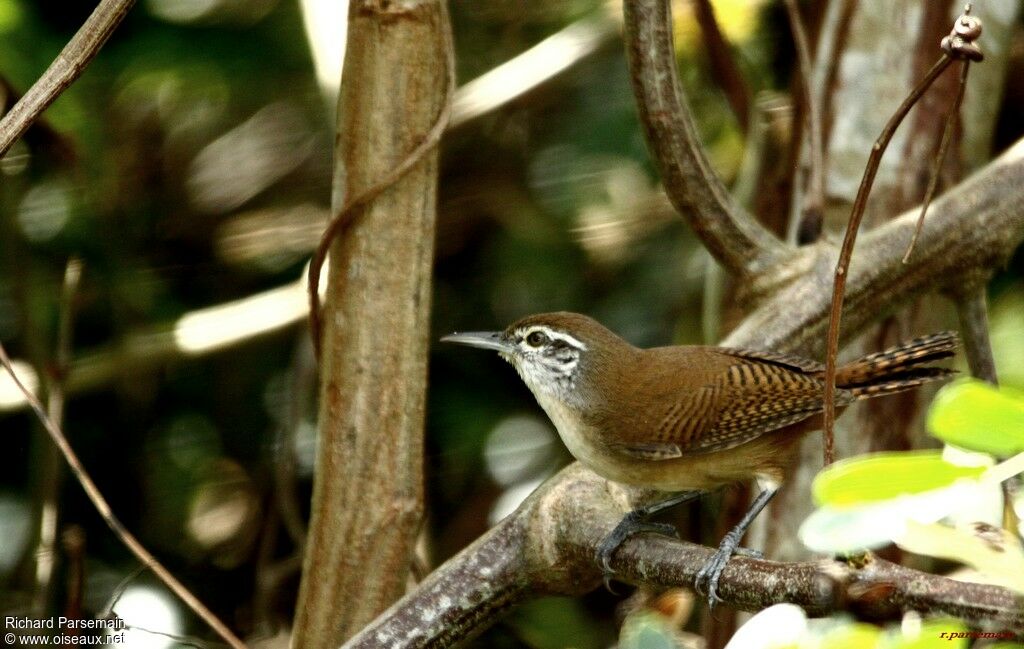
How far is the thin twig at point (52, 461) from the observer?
3.31 metres

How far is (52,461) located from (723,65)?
8.07 feet

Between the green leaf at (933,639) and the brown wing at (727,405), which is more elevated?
the green leaf at (933,639)

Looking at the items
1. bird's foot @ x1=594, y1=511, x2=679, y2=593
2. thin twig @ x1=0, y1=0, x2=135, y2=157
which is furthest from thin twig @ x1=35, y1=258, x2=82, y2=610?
bird's foot @ x1=594, y1=511, x2=679, y2=593

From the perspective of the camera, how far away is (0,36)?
Answer: 3.40 m

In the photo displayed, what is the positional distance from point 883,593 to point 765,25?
3299 millimetres

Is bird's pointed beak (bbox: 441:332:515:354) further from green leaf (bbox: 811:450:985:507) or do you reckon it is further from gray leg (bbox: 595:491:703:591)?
green leaf (bbox: 811:450:985:507)

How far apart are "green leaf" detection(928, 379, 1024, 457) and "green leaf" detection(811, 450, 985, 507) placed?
4 cm

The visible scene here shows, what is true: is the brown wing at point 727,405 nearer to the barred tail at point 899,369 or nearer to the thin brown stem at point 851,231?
the barred tail at point 899,369

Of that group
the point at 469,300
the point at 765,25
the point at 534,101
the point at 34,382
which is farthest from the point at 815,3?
the point at 34,382

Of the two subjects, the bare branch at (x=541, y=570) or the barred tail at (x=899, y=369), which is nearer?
the bare branch at (x=541, y=570)

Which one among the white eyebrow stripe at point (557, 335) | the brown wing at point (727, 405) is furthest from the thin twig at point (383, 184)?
the brown wing at point (727, 405)

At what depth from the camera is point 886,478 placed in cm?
89

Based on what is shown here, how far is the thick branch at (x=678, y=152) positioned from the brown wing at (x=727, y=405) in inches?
12.3

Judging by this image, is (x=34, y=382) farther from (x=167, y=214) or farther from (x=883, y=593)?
(x=883, y=593)
